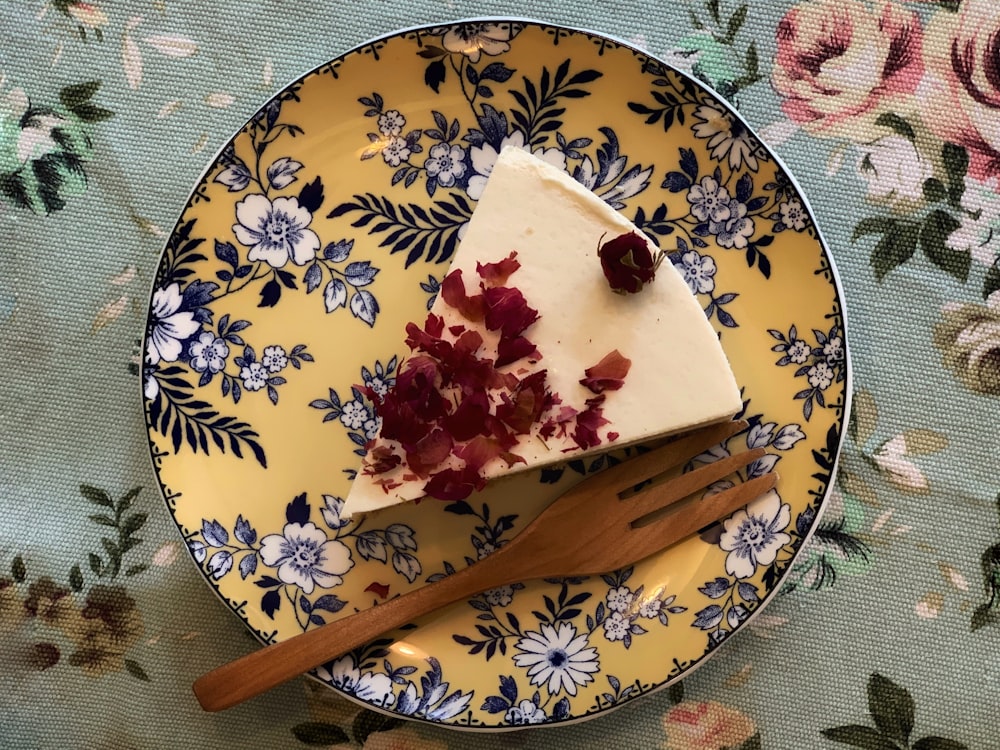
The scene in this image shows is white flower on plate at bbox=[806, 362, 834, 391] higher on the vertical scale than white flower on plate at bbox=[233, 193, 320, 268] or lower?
lower

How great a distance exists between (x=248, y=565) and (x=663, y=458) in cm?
61

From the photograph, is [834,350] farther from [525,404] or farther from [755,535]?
[525,404]

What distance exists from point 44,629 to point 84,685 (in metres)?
0.11

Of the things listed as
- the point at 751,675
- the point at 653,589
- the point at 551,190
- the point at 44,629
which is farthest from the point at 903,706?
the point at 44,629

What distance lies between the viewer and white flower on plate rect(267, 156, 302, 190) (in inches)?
44.1

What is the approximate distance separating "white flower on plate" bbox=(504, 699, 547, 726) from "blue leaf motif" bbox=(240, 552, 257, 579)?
1.35 feet

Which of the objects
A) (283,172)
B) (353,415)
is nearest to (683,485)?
(353,415)

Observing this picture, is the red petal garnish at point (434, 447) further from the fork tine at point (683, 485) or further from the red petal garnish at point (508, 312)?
the fork tine at point (683, 485)

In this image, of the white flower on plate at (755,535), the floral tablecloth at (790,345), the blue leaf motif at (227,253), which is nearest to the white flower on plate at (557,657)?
the floral tablecloth at (790,345)

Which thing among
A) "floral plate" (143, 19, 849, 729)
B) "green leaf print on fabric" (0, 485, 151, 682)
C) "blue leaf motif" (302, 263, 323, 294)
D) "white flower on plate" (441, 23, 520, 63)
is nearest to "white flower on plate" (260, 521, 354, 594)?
"floral plate" (143, 19, 849, 729)

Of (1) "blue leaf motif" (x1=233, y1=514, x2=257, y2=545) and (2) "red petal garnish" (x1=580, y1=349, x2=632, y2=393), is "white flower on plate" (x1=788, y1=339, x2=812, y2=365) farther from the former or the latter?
(1) "blue leaf motif" (x1=233, y1=514, x2=257, y2=545)

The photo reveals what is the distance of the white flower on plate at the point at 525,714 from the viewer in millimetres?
1058

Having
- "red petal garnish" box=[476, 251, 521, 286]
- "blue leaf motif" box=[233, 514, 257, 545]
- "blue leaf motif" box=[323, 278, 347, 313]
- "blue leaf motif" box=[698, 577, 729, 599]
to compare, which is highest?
"red petal garnish" box=[476, 251, 521, 286]

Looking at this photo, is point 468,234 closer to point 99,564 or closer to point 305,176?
point 305,176
